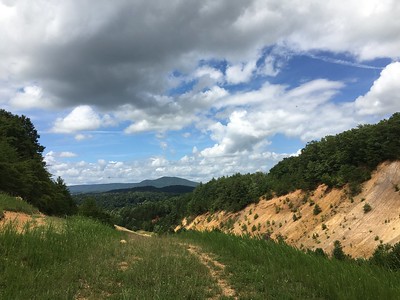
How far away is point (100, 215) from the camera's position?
61.5m

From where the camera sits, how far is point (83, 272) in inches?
322

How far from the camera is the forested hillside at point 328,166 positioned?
1828 inches

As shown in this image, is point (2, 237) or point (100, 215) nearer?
point (2, 237)

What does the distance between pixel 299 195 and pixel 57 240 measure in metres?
55.2

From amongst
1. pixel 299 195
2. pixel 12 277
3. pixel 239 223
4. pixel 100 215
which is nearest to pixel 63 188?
pixel 100 215

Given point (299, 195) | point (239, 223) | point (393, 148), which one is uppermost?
point (393, 148)

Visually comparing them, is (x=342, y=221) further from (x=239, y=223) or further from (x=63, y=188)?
(x=63, y=188)

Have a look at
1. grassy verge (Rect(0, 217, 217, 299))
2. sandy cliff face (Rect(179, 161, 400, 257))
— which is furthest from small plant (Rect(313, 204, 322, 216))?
grassy verge (Rect(0, 217, 217, 299))

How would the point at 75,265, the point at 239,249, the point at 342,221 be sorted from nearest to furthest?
the point at 75,265, the point at 239,249, the point at 342,221

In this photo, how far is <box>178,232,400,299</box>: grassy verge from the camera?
24.7 ft

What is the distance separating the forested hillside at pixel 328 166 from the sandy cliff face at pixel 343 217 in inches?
64.3

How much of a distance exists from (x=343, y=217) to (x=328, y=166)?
41.4 feet

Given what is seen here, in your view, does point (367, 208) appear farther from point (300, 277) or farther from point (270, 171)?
point (270, 171)

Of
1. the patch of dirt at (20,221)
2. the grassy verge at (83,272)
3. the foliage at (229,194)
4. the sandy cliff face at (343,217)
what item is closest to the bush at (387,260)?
the grassy verge at (83,272)
